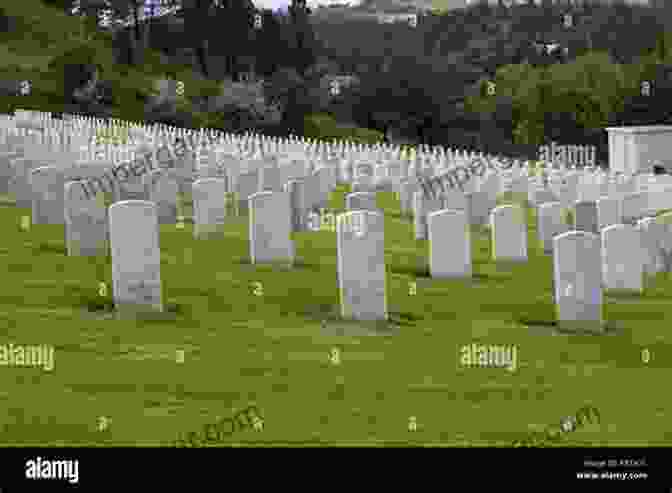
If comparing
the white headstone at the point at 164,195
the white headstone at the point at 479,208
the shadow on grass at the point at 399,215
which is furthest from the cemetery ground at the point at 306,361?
the shadow on grass at the point at 399,215

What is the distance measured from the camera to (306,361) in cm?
1209

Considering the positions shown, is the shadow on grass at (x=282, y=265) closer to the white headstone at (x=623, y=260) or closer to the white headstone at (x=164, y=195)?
the white headstone at (x=623, y=260)

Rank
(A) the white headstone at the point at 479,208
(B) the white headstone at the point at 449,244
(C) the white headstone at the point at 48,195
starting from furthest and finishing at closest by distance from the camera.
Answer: (A) the white headstone at the point at 479,208
(C) the white headstone at the point at 48,195
(B) the white headstone at the point at 449,244

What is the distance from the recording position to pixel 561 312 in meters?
13.9

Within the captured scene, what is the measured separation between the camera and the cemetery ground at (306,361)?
1039 centimetres

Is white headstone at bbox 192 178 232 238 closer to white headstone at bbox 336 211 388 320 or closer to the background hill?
white headstone at bbox 336 211 388 320

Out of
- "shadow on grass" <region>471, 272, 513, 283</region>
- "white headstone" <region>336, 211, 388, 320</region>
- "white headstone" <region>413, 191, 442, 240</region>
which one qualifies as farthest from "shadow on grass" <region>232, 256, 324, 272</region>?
"white headstone" <region>413, 191, 442, 240</region>

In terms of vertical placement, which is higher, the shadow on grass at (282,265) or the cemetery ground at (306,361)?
the shadow on grass at (282,265)

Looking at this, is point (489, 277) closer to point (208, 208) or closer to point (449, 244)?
point (449, 244)

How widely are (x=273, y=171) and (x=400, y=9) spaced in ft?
435
